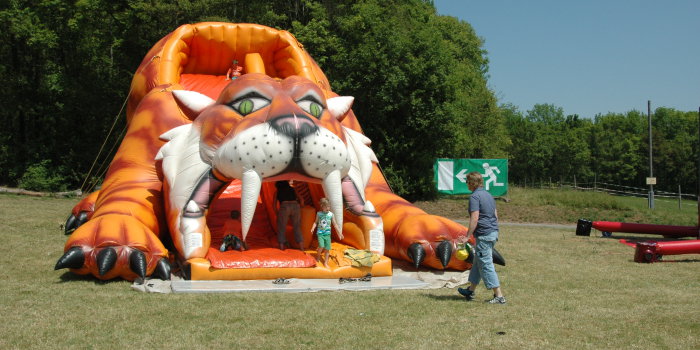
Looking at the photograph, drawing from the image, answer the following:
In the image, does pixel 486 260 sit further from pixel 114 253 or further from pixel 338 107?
pixel 114 253

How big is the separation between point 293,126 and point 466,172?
1392 centimetres

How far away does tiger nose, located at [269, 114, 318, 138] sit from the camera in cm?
628

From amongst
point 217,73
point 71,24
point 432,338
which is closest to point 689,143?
point 71,24

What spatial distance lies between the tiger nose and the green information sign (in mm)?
13461

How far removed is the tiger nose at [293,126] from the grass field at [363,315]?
4.96 feet

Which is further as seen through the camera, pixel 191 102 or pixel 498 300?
pixel 191 102

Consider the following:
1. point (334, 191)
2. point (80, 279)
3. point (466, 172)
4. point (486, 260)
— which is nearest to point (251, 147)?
point (334, 191)

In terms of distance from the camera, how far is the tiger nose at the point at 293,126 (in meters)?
6.28

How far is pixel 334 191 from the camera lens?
6.52 metres

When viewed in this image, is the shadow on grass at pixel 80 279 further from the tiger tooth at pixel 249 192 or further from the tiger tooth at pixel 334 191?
the tiger tooth at pixel 334 191

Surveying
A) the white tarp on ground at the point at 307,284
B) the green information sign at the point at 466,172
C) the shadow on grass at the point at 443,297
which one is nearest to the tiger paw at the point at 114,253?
the white tarp on ground at the point at 307,284

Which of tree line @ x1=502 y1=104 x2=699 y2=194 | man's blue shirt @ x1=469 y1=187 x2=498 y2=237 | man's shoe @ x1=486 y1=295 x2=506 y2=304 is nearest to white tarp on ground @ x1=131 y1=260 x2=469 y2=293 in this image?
man's shoe @ x1=486 y1=295 x2=506 y2=304

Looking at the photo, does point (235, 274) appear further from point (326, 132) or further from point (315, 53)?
point (315, 53)

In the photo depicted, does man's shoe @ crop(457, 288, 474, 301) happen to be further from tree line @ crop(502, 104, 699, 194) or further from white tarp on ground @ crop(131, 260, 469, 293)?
tree line @ crop(502, 104, 699, 194)
